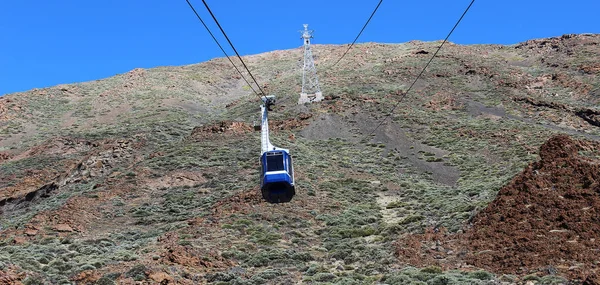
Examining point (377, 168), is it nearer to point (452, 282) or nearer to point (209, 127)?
point (209, 127)

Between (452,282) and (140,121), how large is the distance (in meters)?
57.9

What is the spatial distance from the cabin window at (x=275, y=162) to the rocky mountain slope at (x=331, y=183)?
9.79ft

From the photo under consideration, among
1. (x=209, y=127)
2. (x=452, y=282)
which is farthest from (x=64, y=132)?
(x=452, y=282)

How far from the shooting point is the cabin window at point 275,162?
2991 centimetres

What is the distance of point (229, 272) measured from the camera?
2284cm

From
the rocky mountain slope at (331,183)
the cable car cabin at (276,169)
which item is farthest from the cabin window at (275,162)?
the rocky mountain slope at (331,183)

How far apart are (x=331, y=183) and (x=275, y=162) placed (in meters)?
10.6

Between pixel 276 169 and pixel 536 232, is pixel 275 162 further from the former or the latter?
pixel 536 232

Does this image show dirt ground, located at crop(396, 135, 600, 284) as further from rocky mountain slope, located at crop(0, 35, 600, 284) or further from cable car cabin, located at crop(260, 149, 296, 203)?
cable car cabin, located at crop(260, 149, 296, 203)

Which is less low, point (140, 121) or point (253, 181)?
point (140, 121)

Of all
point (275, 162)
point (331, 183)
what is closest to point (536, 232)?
point (275, 162)

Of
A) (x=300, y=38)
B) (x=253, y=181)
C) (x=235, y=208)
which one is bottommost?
(x=235, y=208)

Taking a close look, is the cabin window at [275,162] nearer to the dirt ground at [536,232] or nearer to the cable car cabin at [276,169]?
the cable car cabin at [276,169]

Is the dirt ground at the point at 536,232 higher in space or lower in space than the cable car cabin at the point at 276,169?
lower
